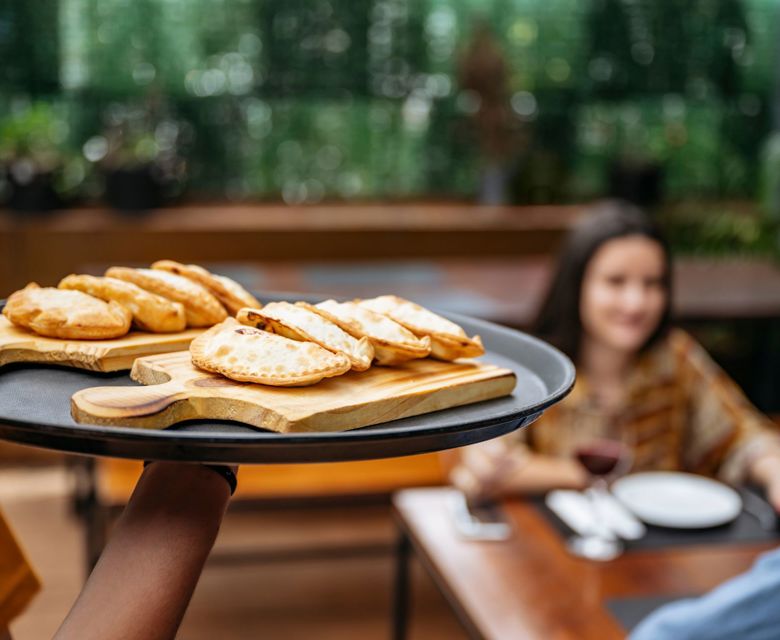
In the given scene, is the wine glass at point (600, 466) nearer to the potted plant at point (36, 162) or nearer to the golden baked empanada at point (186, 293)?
the golden baked empanada at point (186, 293)

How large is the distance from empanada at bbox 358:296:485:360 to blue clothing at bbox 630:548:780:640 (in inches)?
25.3

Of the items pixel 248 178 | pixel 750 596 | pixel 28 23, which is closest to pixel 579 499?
pixel 750 596

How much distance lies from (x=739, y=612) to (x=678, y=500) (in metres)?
0.79

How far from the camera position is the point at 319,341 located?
73 centimetres

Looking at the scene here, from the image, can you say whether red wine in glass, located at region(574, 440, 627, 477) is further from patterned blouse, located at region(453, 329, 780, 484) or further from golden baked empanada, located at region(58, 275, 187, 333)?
golden baked empanada, located at region(58, 275, 187, 333)

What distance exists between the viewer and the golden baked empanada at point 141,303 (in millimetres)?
823

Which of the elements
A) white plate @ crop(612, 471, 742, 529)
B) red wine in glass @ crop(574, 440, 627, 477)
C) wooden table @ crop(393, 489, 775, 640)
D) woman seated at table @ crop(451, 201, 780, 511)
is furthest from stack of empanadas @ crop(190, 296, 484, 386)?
woman seated at table @ crop(451, 201, 780, 511)

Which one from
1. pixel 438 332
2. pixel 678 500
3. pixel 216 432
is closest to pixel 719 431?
pixel 678 500

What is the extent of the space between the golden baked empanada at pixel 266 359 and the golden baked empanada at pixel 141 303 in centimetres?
10

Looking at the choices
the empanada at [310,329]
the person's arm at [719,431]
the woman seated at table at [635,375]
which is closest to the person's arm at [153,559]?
the empanada at [310,329]

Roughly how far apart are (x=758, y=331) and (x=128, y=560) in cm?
441

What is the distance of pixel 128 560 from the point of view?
0.67m

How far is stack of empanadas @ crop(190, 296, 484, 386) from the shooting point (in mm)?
693

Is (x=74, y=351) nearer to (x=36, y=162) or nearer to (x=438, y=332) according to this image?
(x=438, y=332)
